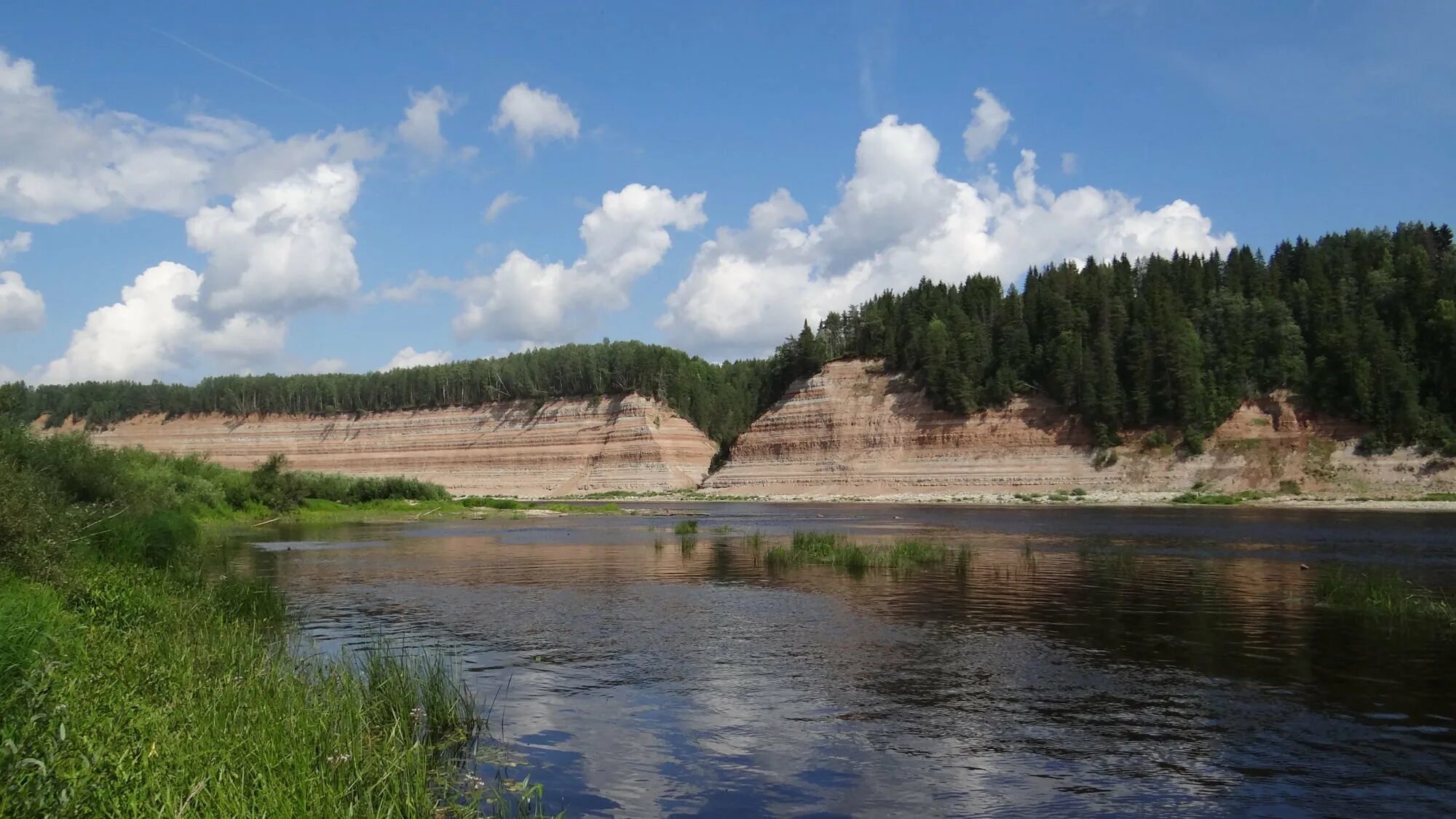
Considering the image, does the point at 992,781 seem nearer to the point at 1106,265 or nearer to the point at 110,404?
the point at 1106,265

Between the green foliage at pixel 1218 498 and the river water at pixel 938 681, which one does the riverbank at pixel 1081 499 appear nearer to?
the green foliage at pixel 1218 498

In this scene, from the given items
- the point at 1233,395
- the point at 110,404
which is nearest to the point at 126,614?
the point at 1233,395

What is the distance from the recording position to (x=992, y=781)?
1160cm

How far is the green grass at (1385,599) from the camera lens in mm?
22031

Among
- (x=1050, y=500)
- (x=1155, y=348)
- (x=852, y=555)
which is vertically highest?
(x=1155, y=348)

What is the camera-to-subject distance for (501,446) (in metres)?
146

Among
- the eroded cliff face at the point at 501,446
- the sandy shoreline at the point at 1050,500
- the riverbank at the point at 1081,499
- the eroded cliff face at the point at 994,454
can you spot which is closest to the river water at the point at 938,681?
the sandy shoreline at the point at 1050,500

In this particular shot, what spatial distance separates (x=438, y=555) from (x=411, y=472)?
379 feet

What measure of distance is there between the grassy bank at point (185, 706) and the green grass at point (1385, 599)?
69.5 feet

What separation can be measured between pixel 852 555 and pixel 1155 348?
79.6 metres

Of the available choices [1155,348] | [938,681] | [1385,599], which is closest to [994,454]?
[1155,348]

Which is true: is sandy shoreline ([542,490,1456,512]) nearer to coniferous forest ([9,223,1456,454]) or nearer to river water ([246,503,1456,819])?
coniferous forest ([9,223,1456,454])

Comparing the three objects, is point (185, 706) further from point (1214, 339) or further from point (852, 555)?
point (1214, 339)

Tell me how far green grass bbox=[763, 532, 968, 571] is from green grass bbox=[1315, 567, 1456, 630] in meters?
12.8
